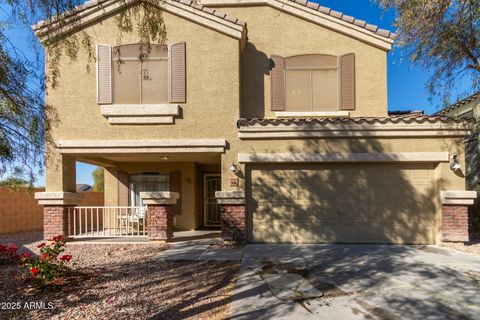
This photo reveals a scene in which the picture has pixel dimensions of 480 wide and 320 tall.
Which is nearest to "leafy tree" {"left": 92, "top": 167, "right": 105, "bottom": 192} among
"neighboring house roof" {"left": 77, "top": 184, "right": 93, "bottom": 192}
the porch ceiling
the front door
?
"neighboring house roof" {"left": 77, "top": 184, "right": 93, "bottom": 192}

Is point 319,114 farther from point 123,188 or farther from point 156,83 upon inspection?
point 123,188

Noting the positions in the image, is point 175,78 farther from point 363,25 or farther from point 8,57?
point 363,25

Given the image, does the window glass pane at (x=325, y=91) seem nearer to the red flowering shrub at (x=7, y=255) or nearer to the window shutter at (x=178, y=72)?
the window shutter at (x=178, y=72)

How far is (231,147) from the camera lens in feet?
29.1

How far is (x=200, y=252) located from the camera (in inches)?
308

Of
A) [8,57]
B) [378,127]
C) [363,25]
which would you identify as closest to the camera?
[8,57]

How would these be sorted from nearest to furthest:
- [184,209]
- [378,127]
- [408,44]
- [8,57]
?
[8,57] → [378,127] → [408,44] → [184,209]

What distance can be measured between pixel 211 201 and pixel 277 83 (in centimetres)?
532

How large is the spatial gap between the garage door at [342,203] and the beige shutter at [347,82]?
8.18 feet

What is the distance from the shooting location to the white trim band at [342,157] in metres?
8.53

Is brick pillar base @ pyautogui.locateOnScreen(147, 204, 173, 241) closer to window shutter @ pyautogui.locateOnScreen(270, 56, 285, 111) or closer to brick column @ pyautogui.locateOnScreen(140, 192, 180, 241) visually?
brick column @ pyautogui.locateOnScreen(140, 192, 180, 241)

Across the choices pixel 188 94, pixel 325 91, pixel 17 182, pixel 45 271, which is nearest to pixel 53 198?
pixel 17 182

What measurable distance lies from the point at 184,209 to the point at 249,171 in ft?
13.3

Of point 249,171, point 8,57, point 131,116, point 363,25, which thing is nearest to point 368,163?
point 249,171
